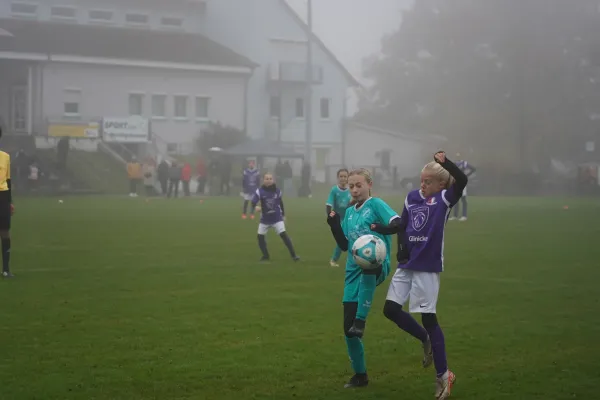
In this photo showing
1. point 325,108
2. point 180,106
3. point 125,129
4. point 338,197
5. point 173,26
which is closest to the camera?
point 338,197

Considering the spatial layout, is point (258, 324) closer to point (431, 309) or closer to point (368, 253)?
point (368, 253)

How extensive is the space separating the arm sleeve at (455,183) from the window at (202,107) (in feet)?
166

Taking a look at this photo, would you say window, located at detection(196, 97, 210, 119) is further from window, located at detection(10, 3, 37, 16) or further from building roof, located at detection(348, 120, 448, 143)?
building roof, located at detection(348, 120, 448, 143)

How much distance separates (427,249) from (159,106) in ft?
164

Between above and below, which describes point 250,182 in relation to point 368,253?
above

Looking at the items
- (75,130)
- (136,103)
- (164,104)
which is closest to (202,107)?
(164,104)

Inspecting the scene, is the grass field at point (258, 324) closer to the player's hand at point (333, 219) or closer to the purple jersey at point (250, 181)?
the player's hand at point (333, 219)

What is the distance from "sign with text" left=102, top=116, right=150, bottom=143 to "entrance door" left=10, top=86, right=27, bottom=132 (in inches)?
166

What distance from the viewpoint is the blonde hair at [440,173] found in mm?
7160

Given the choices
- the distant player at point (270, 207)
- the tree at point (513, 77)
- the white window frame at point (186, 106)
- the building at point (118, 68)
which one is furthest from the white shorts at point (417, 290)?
the white window frame at point (186, 106)

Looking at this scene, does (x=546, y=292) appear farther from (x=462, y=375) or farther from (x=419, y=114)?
(x=419, y=114)

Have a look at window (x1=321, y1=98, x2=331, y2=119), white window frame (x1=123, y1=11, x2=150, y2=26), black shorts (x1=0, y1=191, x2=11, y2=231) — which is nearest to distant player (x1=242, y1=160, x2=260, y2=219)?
black shorts (x1=0, y1=191, x2=11, y2=231)

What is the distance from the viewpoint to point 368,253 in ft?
23.6

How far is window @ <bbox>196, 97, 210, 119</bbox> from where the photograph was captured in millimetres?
57287
